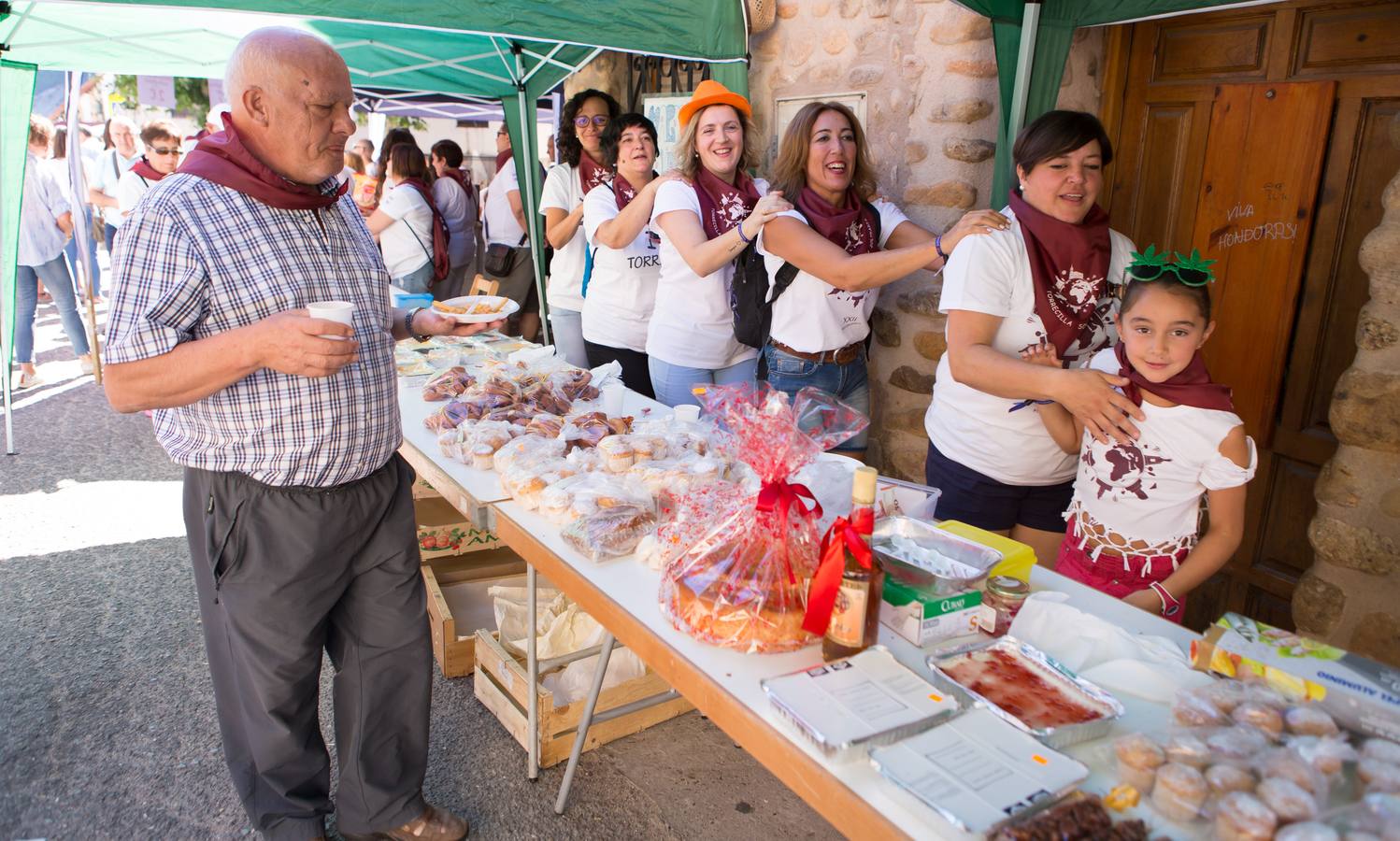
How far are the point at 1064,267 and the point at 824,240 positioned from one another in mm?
828

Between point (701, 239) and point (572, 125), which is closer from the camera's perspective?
point (701, 239)

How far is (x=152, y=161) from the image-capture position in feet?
22.9

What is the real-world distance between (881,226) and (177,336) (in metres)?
2.43

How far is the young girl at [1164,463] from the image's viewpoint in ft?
6.67

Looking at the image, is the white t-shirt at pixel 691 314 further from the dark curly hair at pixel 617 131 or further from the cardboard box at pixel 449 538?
the cardboard box at pixel 449 538

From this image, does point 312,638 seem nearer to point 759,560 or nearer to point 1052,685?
point 759,560

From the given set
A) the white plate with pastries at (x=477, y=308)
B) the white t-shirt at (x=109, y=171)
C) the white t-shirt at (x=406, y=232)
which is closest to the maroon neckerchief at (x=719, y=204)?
the white plate with pastries at (x=477, y=308)

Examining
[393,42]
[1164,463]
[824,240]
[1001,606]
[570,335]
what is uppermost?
[393,42]

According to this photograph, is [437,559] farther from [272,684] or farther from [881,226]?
[881,226]

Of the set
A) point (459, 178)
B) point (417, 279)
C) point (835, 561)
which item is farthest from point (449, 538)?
point (459, 178)

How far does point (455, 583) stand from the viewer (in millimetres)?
3744

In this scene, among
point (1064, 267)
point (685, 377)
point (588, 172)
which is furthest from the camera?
point (588, 172)

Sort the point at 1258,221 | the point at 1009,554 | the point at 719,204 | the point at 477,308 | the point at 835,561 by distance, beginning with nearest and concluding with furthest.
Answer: the point at 835,561 < the point at 1009,554 < the point at 1258,221 < the point at 477,308 < the point at 719,204

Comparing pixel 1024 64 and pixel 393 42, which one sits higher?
pixel 393 42
